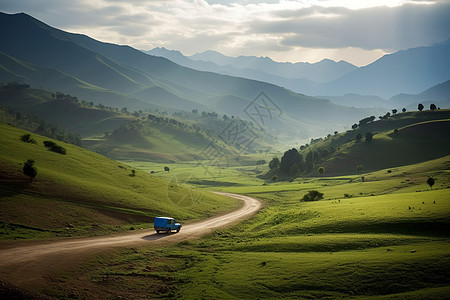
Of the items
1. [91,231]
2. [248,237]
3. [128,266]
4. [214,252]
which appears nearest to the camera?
[128,266]

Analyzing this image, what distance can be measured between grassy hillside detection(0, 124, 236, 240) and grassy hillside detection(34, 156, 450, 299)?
570 inches

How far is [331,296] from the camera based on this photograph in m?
29.4

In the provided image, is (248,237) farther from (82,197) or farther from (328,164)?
(328,164)

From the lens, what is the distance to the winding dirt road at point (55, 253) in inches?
1255

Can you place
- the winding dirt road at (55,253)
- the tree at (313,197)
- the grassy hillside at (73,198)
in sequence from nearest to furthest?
1. the winding dirt road at (55,253)
2. the grassy hillside at (73,198)
3. the tree at (313,197)

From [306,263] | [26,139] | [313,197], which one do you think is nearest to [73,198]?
[26,139]

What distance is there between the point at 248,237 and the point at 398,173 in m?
96.4

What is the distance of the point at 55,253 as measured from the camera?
3850 cm

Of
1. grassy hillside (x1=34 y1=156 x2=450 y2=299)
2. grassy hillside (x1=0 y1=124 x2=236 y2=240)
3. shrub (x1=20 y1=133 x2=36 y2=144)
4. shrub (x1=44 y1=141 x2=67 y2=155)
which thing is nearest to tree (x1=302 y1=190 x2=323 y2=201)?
grassy hillside (x1=0 y1=124 x2=236 y2=240)

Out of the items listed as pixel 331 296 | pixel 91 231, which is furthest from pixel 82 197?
pixel 331 296

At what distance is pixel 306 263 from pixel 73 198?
43.1 meters

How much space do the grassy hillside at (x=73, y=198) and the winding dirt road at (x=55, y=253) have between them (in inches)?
192

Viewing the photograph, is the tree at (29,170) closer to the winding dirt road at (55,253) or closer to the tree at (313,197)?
the winding dirt road at (55,253)

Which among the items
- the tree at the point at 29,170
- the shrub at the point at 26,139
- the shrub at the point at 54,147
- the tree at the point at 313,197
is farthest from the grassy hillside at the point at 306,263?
the shrub at the point at 26,139
